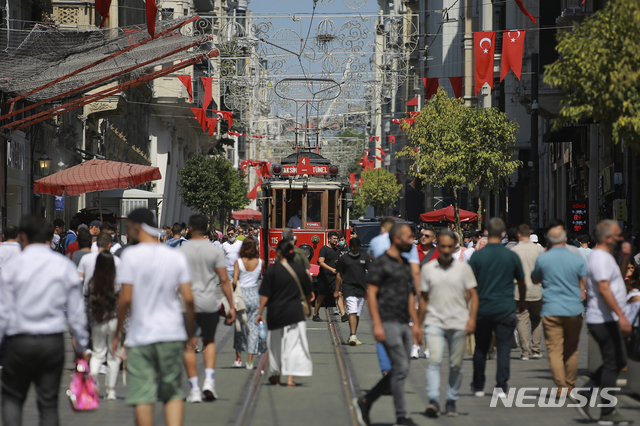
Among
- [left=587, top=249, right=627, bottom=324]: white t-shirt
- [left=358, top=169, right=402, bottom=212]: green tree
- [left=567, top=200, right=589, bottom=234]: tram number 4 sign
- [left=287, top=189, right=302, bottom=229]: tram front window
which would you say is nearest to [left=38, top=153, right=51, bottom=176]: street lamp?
[left=287, top=189, right=302, bottom=229]: tram front window

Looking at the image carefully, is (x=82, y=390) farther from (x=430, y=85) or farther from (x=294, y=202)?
(x=430, y=85)

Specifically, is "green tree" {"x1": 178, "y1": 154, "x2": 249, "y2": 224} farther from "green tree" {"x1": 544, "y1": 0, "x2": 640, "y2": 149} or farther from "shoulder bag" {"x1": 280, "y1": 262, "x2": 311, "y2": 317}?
"shoulder bag" {"x1": 280, "y1": 262, "x2": 311, "y2": 317}

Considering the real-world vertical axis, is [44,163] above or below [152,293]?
above

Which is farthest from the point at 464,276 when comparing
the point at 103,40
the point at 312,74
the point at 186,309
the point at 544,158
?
the point at 544,158

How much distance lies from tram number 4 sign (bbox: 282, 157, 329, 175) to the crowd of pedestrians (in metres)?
10.5

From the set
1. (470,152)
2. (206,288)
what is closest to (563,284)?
(206,288)

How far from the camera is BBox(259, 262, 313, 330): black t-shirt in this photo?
1036cm

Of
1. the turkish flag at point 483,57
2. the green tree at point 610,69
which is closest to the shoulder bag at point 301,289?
the green tree at point 610,69

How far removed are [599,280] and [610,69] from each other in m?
6.10

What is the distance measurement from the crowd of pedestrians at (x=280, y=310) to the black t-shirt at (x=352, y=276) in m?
1.54

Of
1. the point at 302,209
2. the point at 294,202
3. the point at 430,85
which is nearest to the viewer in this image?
the point at 302,209

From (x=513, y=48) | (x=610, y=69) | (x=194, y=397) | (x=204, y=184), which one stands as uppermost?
(x=513, y=48)

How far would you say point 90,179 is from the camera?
1966cm

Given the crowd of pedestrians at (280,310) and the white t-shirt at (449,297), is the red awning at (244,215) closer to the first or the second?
the crowd of pedestrians at (280,310)
